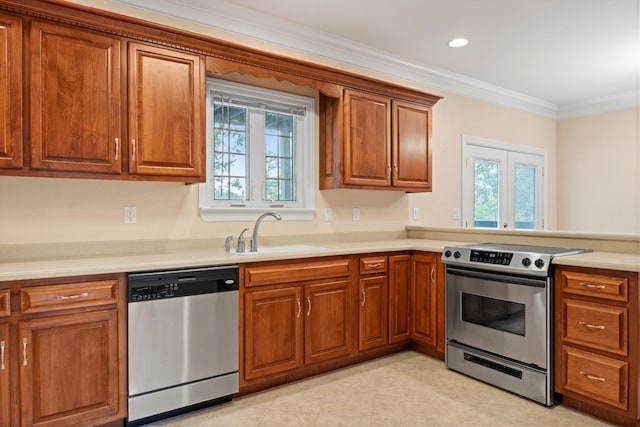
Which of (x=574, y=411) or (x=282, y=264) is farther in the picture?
(x=282, y=264)

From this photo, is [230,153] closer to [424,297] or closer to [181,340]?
[181,340]

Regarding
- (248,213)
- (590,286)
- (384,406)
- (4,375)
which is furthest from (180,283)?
(590,286)

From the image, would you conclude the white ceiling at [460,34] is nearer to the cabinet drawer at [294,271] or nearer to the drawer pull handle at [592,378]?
the cabinet drawer at [294,271]

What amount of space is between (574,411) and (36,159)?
11.0 feet

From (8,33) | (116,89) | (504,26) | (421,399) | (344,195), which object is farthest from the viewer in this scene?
(344,195)

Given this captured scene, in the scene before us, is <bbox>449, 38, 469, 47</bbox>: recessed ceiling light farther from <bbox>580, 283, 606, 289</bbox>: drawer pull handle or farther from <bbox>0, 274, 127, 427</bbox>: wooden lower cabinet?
<bbox>0, 274, 127, 427</bbox>: wooden lower cabinet

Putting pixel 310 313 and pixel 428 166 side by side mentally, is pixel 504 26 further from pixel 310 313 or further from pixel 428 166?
pixel 310 313

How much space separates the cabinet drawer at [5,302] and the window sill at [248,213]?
1318 mm

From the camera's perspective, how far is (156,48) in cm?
255

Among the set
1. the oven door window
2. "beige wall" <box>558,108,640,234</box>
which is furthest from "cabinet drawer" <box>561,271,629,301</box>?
"beige wall" <box>558,108,640,234</box>

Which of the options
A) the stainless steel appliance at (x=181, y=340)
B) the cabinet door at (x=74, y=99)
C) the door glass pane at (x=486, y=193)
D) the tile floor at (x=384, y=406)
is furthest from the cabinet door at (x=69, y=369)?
the door glass pane at (x=486, y=193)

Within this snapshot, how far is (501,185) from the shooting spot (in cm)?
524

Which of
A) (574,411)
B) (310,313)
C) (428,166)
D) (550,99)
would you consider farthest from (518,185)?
(310,313)

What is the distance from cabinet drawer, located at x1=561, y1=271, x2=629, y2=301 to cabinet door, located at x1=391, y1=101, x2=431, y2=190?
165cm
